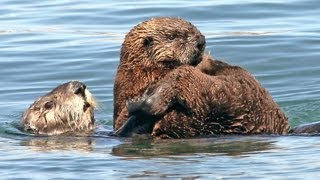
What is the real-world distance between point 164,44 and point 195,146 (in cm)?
100

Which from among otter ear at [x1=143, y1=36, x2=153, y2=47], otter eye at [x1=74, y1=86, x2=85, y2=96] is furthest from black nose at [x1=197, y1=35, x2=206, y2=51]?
otter eye at [x1=74, y1=86, x2=85, y2=96]

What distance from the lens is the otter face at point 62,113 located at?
927cm

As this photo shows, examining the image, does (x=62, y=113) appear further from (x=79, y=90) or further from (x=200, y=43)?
(x=200, y=43)

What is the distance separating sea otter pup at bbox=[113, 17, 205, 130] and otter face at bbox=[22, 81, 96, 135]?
0.83m

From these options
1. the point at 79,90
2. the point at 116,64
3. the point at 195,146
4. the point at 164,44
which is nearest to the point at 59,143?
the point at 79,90

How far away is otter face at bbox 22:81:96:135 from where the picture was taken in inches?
365

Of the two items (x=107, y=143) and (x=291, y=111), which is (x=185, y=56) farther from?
(x=291, y=111)

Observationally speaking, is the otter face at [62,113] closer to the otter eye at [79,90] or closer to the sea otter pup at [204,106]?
the otter eye at [79,90]

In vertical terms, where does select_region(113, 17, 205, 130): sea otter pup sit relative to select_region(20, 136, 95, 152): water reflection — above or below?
above

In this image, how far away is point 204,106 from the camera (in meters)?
7.92

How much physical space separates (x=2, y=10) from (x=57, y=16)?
1.64 metres

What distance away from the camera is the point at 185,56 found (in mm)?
8383

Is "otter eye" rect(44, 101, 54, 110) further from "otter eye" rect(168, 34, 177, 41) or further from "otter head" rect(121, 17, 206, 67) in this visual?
"otter eye" rect(168, 34, 177, 41)

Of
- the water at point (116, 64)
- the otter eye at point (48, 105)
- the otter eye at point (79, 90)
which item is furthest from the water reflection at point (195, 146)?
the otter eye at point (48, 105)
